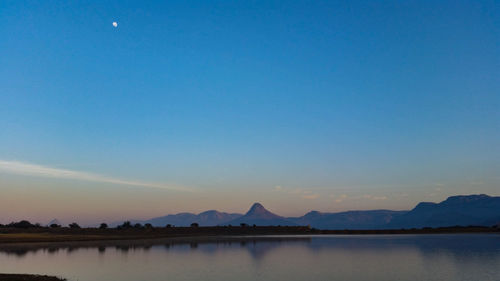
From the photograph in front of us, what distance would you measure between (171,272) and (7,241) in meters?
72.4

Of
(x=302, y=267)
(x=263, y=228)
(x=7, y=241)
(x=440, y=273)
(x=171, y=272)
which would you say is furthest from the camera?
(x=263, y=228)

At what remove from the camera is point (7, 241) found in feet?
299

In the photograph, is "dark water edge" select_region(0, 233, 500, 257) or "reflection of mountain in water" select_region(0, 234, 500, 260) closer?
"reflection of mountain in water" select_region(0, 234, 500, 260)

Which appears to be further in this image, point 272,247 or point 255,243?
point 255,243

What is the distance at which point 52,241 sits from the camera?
96000 mm

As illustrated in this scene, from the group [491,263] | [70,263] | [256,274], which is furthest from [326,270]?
[70,263]

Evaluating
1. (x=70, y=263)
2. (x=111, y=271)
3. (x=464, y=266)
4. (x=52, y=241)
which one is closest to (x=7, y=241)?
(x=52, y=241)

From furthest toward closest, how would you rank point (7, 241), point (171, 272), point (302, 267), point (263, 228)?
point (263, 228) < point (7, 241) < point (302, 267) < point (171, 272)

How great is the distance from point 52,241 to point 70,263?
54.9m

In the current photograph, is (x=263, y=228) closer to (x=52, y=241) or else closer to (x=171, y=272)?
(x=52, y=241)

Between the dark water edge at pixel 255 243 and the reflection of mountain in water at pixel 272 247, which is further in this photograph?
the dark water edge at pixel 255 243

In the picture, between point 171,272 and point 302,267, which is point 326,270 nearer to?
point 302,267

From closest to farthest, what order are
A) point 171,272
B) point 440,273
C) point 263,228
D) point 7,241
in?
point 440,273
point 171,272
point 7,241
point 263,228

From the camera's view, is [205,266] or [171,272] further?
[205,266]
